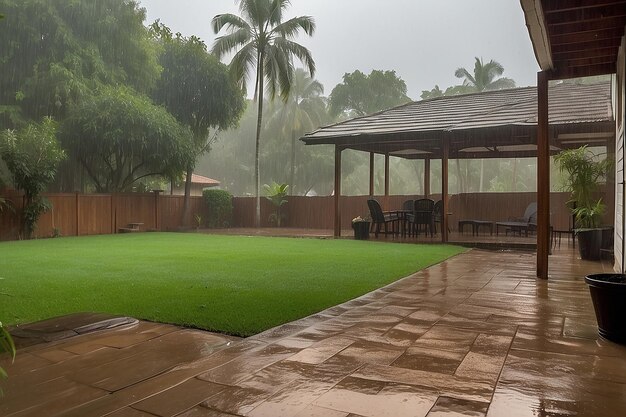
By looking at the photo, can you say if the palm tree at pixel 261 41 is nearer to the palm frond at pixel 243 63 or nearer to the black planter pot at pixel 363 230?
the palm frond at pixel 243 63

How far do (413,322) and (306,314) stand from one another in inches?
33.8

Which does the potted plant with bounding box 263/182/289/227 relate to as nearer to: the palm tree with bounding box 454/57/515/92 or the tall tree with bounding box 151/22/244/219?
the tall tree with bounding box 151/22/244/219

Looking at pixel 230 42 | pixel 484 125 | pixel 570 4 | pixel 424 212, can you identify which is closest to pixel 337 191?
pixel 424 212

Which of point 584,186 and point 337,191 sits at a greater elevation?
point 337,191

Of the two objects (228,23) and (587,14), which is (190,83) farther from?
(587,14)

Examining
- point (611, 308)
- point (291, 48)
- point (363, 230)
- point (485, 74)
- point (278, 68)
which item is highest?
point (485, 74)

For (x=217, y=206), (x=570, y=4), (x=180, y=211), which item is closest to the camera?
(x=570, y=4)

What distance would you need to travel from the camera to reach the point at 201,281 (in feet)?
18.0

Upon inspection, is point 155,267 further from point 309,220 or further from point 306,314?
point 309,220

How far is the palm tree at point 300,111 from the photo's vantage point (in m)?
30.5

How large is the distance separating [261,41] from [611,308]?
17.8 m

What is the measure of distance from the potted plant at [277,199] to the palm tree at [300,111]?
10.4 metres

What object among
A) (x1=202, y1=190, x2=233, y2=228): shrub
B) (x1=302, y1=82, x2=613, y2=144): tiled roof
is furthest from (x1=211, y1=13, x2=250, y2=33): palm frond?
(x1=302, y1=82, x2=613, y2=144): tiled roof

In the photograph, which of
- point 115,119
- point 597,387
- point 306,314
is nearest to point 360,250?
point 306,314
